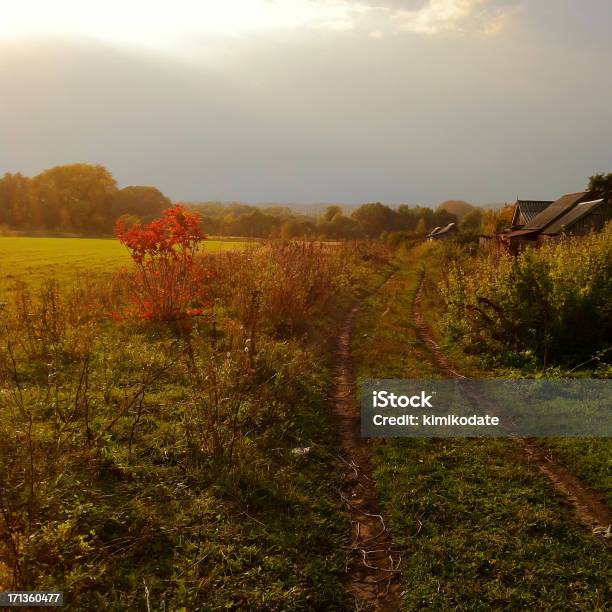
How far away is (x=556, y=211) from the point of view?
1208 inches

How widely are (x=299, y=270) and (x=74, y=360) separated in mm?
6897

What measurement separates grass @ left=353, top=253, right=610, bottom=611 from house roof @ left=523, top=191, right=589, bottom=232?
2851cm

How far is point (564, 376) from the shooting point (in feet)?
25.5

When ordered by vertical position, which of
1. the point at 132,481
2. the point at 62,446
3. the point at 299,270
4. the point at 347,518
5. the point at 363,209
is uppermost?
the point at 363,209

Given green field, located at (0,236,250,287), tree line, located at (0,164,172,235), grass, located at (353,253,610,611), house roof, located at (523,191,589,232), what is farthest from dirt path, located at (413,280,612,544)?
tree line, located at (0,164,172,235)

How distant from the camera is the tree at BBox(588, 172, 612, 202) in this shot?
29.7 metres

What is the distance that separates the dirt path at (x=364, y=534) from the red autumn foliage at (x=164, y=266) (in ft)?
18.1

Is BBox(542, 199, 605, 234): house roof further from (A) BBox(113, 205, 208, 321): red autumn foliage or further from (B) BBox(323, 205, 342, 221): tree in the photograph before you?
(B) BBox(323, 205, 342, 221): tree

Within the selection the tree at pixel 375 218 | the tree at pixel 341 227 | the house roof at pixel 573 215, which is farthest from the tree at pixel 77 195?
the house roof at pixel 573 215

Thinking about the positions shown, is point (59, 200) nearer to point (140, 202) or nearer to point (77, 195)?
point (77, 195)

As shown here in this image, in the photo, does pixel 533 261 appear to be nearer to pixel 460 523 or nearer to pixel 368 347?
Result: pixel 368 347

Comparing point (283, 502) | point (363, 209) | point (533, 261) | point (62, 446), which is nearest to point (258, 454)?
point (283, 502)

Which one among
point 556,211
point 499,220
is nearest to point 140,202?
point 499,220

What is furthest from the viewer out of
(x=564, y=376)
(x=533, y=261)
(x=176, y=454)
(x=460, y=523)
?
(x=533, y=261)
